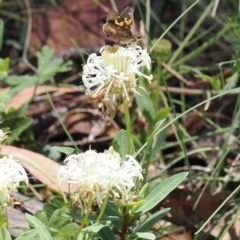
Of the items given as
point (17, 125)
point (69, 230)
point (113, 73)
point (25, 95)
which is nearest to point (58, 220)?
point (69, 230)

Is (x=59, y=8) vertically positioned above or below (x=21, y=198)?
above

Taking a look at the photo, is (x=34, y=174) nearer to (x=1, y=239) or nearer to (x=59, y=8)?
(x=1, y=239)

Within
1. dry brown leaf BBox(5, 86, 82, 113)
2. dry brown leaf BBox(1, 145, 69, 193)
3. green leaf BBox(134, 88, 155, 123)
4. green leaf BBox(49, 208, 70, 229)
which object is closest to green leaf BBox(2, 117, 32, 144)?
dry brown leaf BBox(1, 145, 69, 193)

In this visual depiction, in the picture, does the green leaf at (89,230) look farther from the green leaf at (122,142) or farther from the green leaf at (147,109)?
the green leaf at (147,109)

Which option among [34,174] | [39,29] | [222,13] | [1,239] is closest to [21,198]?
[34,174]

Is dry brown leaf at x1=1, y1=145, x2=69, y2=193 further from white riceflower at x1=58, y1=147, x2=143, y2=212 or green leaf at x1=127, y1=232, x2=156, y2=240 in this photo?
white riceflower at x1=58, y1=147, x2=143, y2=212
